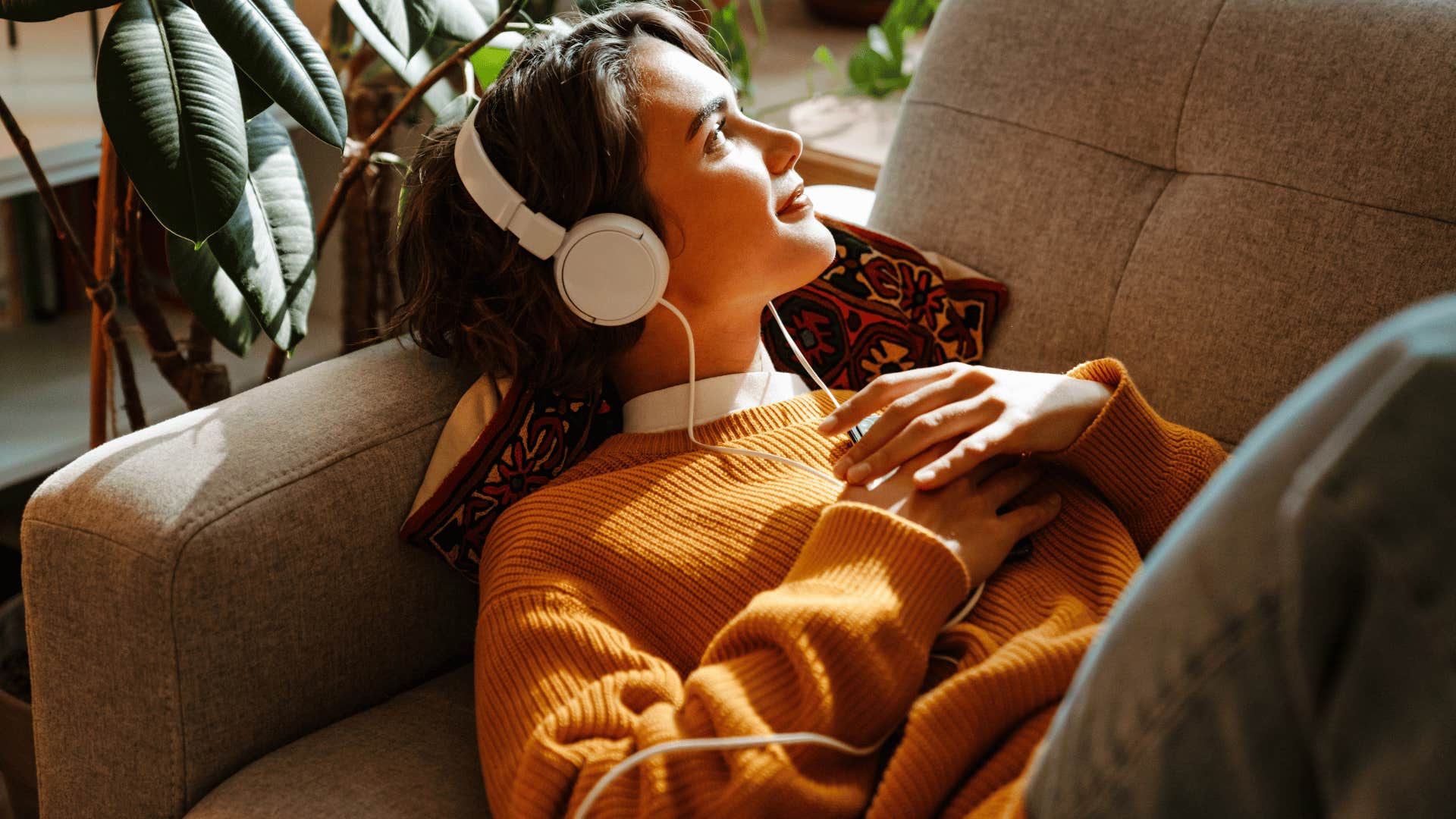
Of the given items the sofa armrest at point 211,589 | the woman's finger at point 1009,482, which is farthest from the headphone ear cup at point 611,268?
the woman's finger at point 1009,482

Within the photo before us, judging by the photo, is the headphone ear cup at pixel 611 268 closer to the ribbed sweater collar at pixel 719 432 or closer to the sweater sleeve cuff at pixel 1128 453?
the ribbed sweater collar at pixel 719 432

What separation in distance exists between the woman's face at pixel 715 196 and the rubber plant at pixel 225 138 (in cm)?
24

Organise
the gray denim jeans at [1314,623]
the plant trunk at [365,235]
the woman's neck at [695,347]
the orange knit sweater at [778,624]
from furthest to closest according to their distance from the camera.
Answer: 1. the plant trunk at [365,235]
2. the woman's neck at [695,347]
3. the orange knit sweater at [778,624]
4. the gray denim jeans at [1314,623]

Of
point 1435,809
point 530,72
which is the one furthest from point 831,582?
point 530,72

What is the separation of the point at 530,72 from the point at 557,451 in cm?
35

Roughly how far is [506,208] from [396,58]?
26 cm

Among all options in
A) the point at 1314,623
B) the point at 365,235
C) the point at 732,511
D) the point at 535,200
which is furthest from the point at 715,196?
the point at 365,235

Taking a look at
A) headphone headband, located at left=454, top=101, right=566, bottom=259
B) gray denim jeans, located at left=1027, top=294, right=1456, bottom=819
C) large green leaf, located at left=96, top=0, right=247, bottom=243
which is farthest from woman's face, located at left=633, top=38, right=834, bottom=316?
gray denim jeans, located at left=1027, top=294, right=1456, bottom=819

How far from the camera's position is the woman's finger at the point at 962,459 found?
3.08 ft

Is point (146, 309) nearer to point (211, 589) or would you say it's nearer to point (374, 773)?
point (211, 589)

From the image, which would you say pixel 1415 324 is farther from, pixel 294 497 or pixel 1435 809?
pixel 294 497

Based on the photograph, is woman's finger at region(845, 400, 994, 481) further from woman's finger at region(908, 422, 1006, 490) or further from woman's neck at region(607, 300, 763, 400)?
woman's neck at region(607, 300, 763, 400)

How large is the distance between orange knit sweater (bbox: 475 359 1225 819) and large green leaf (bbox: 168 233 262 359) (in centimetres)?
35

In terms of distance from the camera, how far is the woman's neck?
1.10 meters
